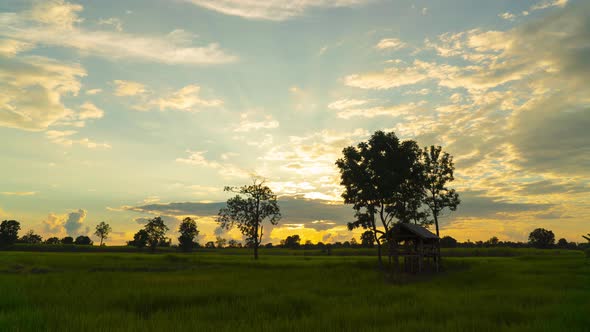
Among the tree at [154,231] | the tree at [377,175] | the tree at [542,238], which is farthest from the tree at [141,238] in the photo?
the tree at [542,238]

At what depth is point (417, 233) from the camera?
42281 mm

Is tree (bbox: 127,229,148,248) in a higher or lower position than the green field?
lower

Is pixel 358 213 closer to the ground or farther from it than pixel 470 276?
farther from it

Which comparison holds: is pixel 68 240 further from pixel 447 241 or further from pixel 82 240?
pixel 447 241

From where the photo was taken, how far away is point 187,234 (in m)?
128

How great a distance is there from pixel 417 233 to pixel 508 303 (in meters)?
28.1

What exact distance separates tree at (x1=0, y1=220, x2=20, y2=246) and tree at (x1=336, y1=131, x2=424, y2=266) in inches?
4928

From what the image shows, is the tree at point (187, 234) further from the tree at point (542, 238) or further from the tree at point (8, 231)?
the tree at point (542, 238)

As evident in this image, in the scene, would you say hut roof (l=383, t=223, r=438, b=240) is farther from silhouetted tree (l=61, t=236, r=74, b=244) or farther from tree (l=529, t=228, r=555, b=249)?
silhouetted tree (l=61, t=236, r=74, b=244)

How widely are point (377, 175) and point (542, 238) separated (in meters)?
137

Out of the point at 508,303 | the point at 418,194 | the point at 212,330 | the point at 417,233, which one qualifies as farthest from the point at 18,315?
the point at 418,194

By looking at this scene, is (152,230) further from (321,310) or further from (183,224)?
(321,310)

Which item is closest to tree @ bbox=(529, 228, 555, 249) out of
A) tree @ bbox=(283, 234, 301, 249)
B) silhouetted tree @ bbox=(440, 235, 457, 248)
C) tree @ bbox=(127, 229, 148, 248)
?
silhouetted tree @ bbox=(440, 235, 457, 248)

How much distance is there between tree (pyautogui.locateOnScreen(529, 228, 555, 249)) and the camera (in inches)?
5792
